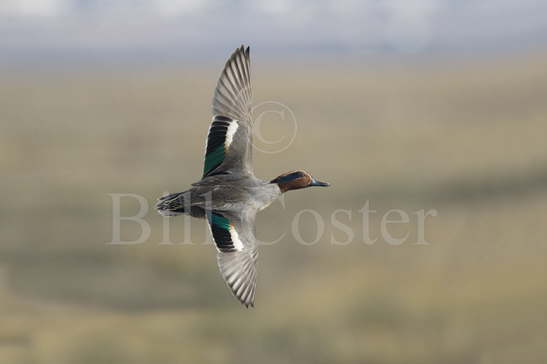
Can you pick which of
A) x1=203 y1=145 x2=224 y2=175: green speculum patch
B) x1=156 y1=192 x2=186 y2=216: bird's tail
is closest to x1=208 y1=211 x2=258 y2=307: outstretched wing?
x1=156 y1=192 x2=186 y2=216: bird's tail

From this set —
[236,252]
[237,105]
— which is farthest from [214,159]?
[236,252]

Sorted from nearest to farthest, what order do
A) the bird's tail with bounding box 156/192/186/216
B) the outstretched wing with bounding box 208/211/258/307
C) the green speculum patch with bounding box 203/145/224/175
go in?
the outstretched wing with bounding box 208/211/258/307
the bird's tail with bounding box 156/192/186/216
the green speculum patch with bounding box 203/145/224/175

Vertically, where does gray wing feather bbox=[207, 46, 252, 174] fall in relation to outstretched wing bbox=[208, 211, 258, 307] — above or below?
above

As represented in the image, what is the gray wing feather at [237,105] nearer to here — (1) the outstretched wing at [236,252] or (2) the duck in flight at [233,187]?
(2) the duck in flight at [233,187]

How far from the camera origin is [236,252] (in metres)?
3.46

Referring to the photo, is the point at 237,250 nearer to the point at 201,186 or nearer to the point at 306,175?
the point at 201,186

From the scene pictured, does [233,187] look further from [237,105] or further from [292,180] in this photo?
[237,105]

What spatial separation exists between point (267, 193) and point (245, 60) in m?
0.70

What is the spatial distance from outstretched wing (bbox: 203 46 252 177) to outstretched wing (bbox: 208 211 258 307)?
29cm

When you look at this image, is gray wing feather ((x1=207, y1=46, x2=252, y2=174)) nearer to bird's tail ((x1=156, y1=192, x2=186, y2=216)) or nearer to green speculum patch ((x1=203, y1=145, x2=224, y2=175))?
green speculum patch ((x1=203, y1=145, x2=224, y2=175))

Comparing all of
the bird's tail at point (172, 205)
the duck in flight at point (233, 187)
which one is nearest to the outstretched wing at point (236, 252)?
the duck in flight at point (233, 187)

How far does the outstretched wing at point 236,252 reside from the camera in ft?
11.0

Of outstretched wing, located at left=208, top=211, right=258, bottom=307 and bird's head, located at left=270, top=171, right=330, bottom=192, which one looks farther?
bird's head, located at left=270, top=171, right=330, bottom=192

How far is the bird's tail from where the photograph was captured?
3533mm
